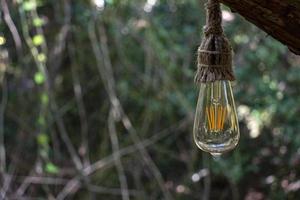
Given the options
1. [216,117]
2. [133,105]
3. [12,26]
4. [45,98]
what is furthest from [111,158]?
[216,117]

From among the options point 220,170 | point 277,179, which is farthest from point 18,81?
point 277,179

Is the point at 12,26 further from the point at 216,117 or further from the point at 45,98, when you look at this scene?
the point at 216,117

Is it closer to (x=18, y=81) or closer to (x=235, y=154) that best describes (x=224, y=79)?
(x=235, y=154)

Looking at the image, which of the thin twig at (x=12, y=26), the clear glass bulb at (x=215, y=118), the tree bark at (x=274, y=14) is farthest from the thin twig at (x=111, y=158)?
the tree bark at (x=274, y=14)

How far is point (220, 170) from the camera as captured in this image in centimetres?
334

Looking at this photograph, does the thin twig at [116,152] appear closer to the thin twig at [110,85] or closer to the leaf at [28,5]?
the thin twig at [110,85]

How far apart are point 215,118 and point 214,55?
0.43 feet

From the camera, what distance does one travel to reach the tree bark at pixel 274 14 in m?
0.98

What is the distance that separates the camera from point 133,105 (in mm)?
3598

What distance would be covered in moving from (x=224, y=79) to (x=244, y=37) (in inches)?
88.1

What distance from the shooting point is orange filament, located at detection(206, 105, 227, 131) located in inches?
48.2

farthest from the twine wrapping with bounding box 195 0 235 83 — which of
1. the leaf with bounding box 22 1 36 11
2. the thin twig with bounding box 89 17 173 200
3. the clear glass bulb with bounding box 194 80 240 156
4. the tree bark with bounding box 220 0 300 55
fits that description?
the thin twig with bounding box 89 17 173 200

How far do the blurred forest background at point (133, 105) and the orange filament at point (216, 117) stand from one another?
198cm

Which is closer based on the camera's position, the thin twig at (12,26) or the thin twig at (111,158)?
the thin twig at (12,26)
